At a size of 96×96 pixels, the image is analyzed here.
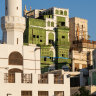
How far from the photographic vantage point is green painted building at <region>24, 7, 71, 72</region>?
108312mm

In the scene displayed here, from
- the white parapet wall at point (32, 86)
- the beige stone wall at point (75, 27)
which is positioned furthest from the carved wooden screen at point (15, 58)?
the beige stone wall at point (75, 27)

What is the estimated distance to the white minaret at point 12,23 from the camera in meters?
73.4

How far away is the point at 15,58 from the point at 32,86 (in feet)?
52.3

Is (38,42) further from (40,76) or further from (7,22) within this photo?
(40,76)

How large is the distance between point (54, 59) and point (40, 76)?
51.3 metres

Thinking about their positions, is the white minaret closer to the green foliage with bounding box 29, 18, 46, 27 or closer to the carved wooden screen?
the carved wooden screen

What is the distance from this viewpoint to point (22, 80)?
57844 millimetres

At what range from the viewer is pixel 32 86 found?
2277 inches

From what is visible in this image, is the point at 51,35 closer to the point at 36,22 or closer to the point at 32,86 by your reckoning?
the point at 36,22

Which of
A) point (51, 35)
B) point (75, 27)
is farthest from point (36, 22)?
point (75, 27)

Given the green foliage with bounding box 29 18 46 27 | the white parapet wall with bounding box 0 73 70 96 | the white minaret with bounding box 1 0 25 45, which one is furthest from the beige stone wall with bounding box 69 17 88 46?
the white parapet wall with bounding box 0 73 70 96

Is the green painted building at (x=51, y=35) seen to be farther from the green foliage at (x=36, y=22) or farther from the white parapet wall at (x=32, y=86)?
the white parapet wall at (x=32, y=86)

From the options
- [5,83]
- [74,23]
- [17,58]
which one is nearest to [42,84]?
[5,83]

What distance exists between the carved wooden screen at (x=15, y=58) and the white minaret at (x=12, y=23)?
8.73 ft
